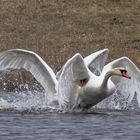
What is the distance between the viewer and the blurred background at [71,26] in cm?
3005

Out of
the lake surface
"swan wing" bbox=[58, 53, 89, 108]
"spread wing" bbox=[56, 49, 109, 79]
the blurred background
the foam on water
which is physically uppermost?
the blurred background

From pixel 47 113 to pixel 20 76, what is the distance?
15.2 ft

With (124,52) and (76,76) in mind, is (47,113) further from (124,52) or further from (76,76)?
(124,52)

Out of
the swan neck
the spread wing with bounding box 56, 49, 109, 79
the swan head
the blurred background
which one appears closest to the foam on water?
the spread wing with bounding box 56, 49, 109, 79

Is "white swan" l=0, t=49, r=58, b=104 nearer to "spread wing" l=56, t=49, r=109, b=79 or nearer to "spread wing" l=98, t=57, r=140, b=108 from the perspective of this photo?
"spread wing" l=56, t=49, r=109, b=79

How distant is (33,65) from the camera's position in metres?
17.3

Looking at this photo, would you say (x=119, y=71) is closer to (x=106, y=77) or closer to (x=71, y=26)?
(x=106, y=77)

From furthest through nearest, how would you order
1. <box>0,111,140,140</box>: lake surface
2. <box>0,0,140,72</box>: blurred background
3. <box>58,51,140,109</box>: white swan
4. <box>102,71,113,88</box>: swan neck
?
<box>0,0,140,72</box>: blurred background < <box>102,71,113,88</box>: swan neck < <box>58,51,140,109</box>: white swan < <box>0,111,140,140</box>: lake surface

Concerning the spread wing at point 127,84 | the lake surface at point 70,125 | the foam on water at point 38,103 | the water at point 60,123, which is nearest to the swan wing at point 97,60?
the spread wing at point 127,84

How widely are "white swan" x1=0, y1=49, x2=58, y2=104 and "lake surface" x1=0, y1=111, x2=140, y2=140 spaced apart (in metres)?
0.72

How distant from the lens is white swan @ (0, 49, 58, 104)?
17156mm

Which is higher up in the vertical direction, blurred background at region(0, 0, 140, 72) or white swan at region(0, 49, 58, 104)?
blurred background at region(0, 0, 140, 72)

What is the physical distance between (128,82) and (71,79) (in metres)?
2.18

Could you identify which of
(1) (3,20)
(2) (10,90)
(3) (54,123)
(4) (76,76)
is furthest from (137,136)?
(1) (3,20)
